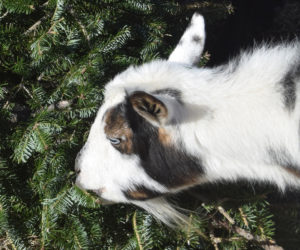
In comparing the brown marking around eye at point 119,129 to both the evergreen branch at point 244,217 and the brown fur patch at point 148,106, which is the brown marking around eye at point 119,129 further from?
the evergreen branch at point 244,217

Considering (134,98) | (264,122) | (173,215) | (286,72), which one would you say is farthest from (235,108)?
(173,215)

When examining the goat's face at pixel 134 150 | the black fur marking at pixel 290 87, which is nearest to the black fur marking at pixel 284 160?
the black fur marking at pixel 290 87

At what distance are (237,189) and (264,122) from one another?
0.68 m

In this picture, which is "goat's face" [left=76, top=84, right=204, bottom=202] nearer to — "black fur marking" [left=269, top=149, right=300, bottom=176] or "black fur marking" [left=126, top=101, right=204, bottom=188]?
"black fur marking" [left=126, top=101, right=204, bottom=188]

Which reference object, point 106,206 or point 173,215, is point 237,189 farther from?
point 106,206

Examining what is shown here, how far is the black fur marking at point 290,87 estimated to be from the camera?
151 centimetres

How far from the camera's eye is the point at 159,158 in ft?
5.32

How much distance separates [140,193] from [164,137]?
257 millimetres

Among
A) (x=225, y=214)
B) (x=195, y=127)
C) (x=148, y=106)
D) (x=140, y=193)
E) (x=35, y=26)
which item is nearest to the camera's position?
(x=148, y=106)

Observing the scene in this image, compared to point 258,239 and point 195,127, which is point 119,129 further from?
point 258,239

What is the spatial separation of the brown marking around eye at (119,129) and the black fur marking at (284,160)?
47 cm

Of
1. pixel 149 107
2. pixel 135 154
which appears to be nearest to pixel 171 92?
pixel 149 107

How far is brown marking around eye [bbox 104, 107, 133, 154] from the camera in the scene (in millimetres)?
1582

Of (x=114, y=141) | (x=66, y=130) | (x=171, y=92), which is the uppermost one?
(x=171, y=92)
